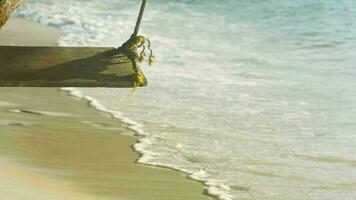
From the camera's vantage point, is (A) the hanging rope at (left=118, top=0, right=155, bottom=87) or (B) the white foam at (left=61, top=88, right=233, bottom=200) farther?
(B) the white foam at (left=61, top=88, right=233, bottom=200)

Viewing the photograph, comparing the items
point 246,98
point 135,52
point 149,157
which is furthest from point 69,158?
point 246,98

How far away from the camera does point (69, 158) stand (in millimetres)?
5410

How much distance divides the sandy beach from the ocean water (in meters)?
0.15

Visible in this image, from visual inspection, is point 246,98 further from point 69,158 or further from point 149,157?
point 69,158

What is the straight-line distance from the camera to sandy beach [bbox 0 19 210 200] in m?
4.73

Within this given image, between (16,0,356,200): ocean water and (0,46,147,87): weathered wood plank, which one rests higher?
(0,46,147,87): weathered wood plank

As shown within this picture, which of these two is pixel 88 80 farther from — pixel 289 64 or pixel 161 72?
pixel 289 64

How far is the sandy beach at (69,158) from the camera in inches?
186

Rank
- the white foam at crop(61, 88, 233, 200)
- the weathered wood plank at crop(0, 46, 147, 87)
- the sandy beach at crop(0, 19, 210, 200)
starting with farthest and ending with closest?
1. the white foam at crop(61, 88, 233, 200)
2. the sandy beach at crop(0, 19, 210, 200)
3. the weathered wood plank at crop(0, 46, 147, 87)

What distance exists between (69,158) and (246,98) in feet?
7.95

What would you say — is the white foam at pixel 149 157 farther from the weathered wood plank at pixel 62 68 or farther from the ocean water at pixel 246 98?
the weathered wood plank at pixel 62 68

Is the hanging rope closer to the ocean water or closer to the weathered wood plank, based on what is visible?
the weathered wood plank

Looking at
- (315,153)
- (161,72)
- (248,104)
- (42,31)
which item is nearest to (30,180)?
(315,153)

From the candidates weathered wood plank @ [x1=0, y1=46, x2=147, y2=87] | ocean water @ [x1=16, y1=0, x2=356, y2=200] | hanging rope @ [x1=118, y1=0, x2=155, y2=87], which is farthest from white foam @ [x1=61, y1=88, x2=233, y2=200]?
weathered wood plank @ [x1=0, y1=46, x2=147, y2=87]
